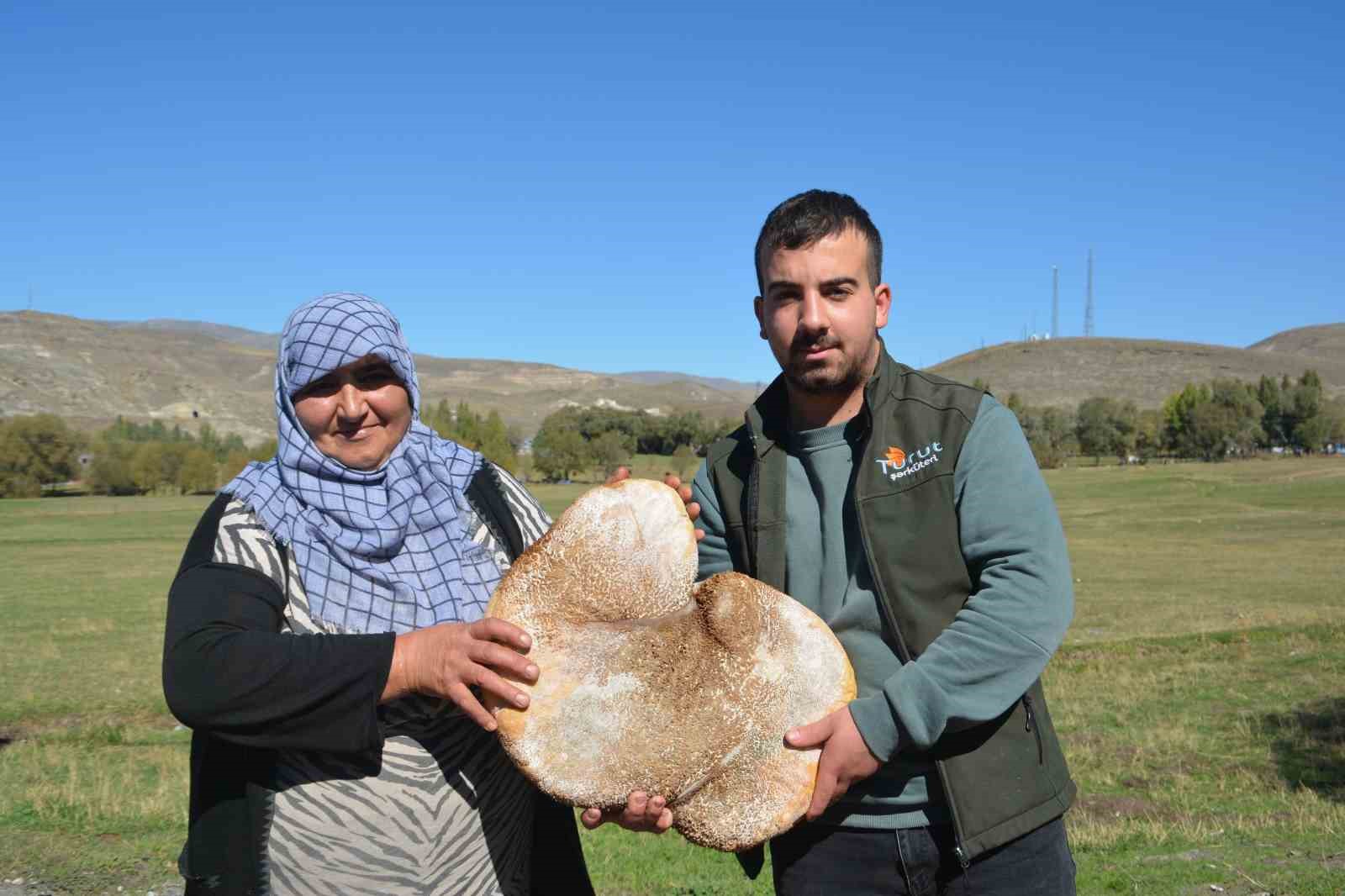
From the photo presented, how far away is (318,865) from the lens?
3217 mm

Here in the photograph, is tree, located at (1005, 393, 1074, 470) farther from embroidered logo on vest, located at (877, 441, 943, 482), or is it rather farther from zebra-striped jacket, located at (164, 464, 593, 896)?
zebra-striped jacket, located at (164, 464, 593, 896)

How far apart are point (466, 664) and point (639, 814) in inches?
26.4

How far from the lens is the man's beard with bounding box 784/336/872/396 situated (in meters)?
3.36

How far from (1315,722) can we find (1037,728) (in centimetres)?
1313

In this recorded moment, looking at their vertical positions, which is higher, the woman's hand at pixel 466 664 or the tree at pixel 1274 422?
the tree at pixel 1274 422

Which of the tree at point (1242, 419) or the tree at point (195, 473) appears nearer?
the tree at point (195, 473)

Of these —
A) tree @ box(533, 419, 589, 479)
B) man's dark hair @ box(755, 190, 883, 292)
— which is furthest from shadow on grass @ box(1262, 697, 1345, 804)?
tree @ box(533, 419, 589, 479)

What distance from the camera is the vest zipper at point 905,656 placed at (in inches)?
124

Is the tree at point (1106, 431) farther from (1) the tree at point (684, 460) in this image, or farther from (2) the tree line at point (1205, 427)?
(1) the tree at point (684, 460)

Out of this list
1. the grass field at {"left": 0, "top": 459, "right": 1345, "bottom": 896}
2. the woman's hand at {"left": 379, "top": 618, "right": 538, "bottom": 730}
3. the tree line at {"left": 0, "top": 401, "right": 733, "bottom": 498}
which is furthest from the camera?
the tree line at {"left": 0, "top": 401, "right": 733, "bottom": 498}

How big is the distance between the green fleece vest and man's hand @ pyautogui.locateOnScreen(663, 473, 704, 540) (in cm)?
56

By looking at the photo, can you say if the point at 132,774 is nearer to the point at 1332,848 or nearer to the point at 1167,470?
the point at 1332,848

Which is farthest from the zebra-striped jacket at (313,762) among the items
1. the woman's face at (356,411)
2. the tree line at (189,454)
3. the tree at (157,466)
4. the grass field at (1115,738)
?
the tree at (157,466)

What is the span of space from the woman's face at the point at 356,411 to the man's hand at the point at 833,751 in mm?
1618
